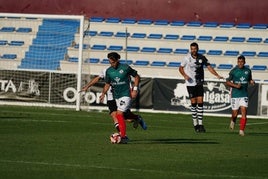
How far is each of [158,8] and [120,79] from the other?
82.4 feet

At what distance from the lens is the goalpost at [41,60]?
111 ft

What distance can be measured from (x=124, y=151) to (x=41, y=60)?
64.6ft

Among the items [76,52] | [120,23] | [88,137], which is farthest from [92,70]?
[88,137]

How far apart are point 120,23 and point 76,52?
3.65 metres

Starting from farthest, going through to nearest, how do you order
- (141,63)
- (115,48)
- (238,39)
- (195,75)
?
1. (115,48)
2. (238,39)
3. (141,63)
4. (195,75)

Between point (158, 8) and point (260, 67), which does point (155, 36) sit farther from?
point (260, 67)

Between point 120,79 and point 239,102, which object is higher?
point 120,79

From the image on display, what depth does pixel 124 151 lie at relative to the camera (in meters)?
16.4

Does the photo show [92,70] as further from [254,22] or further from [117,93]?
[117,93]

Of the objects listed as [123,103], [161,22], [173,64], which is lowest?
[123,103]

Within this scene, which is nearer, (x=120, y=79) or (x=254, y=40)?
(x=120, y=79)

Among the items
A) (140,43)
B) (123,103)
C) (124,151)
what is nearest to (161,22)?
(140,43)

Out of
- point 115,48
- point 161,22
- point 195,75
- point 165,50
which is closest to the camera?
point 195,75

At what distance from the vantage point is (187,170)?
13.6m
